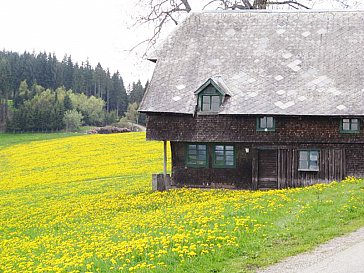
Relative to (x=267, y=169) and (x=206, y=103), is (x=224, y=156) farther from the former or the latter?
(x=206, y=103)

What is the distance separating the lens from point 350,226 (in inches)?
683

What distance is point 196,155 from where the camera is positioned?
3375cm

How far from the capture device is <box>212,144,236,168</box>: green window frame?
33.1 m

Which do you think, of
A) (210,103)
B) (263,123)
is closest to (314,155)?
(263,123)

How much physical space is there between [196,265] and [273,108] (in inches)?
740

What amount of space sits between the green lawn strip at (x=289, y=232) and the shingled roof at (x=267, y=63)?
934 cm

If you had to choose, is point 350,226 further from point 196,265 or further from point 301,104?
point 301,104

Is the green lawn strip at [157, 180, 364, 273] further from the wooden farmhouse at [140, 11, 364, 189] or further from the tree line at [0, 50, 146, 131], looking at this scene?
the tree line at [0, 50, 146, 131]

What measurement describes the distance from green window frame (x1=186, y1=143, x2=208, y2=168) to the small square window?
3.45 metres

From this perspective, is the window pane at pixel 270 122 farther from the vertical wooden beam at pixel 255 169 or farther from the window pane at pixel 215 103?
the window pane at pixel 215 103

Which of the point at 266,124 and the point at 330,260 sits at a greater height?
the point at 266,124

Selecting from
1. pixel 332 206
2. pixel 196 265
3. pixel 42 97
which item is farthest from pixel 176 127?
pixel 42 97

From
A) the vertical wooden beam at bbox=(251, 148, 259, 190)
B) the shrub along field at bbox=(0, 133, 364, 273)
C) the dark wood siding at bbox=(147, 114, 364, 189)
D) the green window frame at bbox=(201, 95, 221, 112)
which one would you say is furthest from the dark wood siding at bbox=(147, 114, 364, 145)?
the shrub along field at bbox=(0, 133, 364, 273)

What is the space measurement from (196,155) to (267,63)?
265 inches
